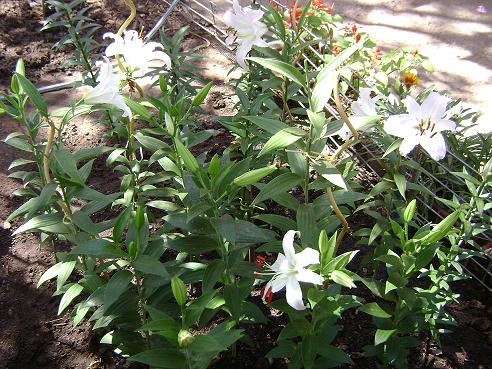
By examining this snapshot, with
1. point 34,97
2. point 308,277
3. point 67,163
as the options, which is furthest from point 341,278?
point 34,97

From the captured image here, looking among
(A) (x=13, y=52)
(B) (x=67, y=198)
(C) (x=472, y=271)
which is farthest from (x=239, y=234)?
(A) (x=13, y=52)

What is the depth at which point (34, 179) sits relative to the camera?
1923 mm

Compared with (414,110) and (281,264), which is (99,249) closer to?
(281,264)

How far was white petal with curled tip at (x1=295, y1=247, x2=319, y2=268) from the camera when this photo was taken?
1.36 m

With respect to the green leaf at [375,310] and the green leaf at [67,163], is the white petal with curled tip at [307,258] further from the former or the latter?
the green leaf at [67,163]

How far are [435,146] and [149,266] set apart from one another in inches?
32.8

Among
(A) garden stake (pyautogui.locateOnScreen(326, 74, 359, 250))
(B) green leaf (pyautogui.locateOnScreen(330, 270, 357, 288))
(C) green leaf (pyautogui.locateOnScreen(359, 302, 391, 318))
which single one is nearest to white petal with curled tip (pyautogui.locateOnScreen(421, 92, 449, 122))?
(A) garden stake (pyautogui.locateOnScreen(326, 74, 359, 250))

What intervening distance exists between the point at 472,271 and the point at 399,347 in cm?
76

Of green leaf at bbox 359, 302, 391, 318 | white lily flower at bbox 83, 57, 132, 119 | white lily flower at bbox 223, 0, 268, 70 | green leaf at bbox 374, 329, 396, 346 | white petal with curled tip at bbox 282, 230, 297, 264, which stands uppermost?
white lily flower at bbox 223, 0, 268, 70

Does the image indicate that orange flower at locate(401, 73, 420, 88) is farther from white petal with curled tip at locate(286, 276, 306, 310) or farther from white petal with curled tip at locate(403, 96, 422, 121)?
white petal with curled tip at locate(286, 276, 306, 310)

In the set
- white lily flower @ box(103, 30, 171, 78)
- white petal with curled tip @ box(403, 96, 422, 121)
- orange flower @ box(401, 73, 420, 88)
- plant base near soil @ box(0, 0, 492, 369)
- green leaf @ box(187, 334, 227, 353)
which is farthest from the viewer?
orange flower @ box(401, 73, 420, 88)

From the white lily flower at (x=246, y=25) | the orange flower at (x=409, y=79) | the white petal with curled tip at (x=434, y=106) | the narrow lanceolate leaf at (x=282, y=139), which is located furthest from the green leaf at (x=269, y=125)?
the orange flower at (x=409, y=79)

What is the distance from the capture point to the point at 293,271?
4.62ft

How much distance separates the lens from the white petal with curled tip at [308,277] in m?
1.35
